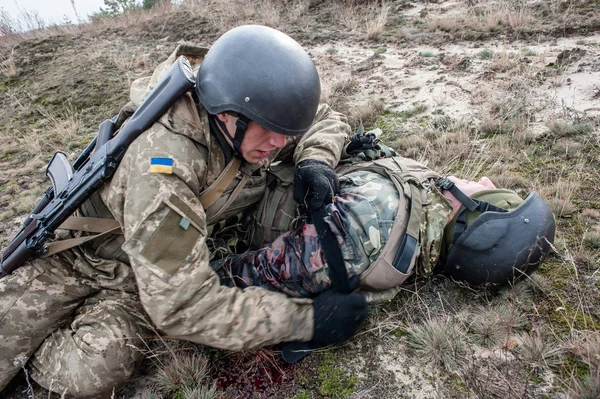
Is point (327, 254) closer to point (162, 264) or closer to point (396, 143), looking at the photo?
point (162, 264)

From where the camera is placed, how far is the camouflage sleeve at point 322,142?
312 centimetres

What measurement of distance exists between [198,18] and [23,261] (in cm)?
1019

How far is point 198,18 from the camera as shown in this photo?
11.3 m

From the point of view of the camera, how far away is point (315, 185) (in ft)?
8.73

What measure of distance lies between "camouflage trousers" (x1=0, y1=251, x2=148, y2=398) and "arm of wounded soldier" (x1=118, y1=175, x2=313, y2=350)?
0.51 metres

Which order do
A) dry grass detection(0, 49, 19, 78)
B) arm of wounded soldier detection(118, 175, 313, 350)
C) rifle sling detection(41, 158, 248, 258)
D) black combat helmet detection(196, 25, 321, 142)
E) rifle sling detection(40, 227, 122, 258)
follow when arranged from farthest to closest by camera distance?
1. dry grass detection(0, 49, 19, 78)
2. rifle sling detection(40, 227, 122, 258)
3. rifle sling detection(41, 158, 248, 258)
4. black combat helmet detection(196, 25, 321, 142)
5. arm of wounded soldier detection(118, 175, 313, 350)

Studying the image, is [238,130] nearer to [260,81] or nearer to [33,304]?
[260,81]

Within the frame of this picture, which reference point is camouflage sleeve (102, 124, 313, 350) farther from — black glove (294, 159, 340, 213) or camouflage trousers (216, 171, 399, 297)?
black glove (294, 159, 340, 213)

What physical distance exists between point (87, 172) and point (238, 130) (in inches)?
36.9

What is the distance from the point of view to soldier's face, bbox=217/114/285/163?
2.40 meters

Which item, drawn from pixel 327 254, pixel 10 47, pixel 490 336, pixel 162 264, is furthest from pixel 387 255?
pixel 10 47

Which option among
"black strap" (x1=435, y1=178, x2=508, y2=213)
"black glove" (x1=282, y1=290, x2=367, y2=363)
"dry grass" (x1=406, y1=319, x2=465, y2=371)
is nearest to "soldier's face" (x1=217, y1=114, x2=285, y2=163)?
"black glove" (x1=282, y1=290, x2=367, y2=363)

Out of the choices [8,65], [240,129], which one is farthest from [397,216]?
[8,65]

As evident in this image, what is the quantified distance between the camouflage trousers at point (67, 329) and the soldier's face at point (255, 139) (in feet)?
4.09
